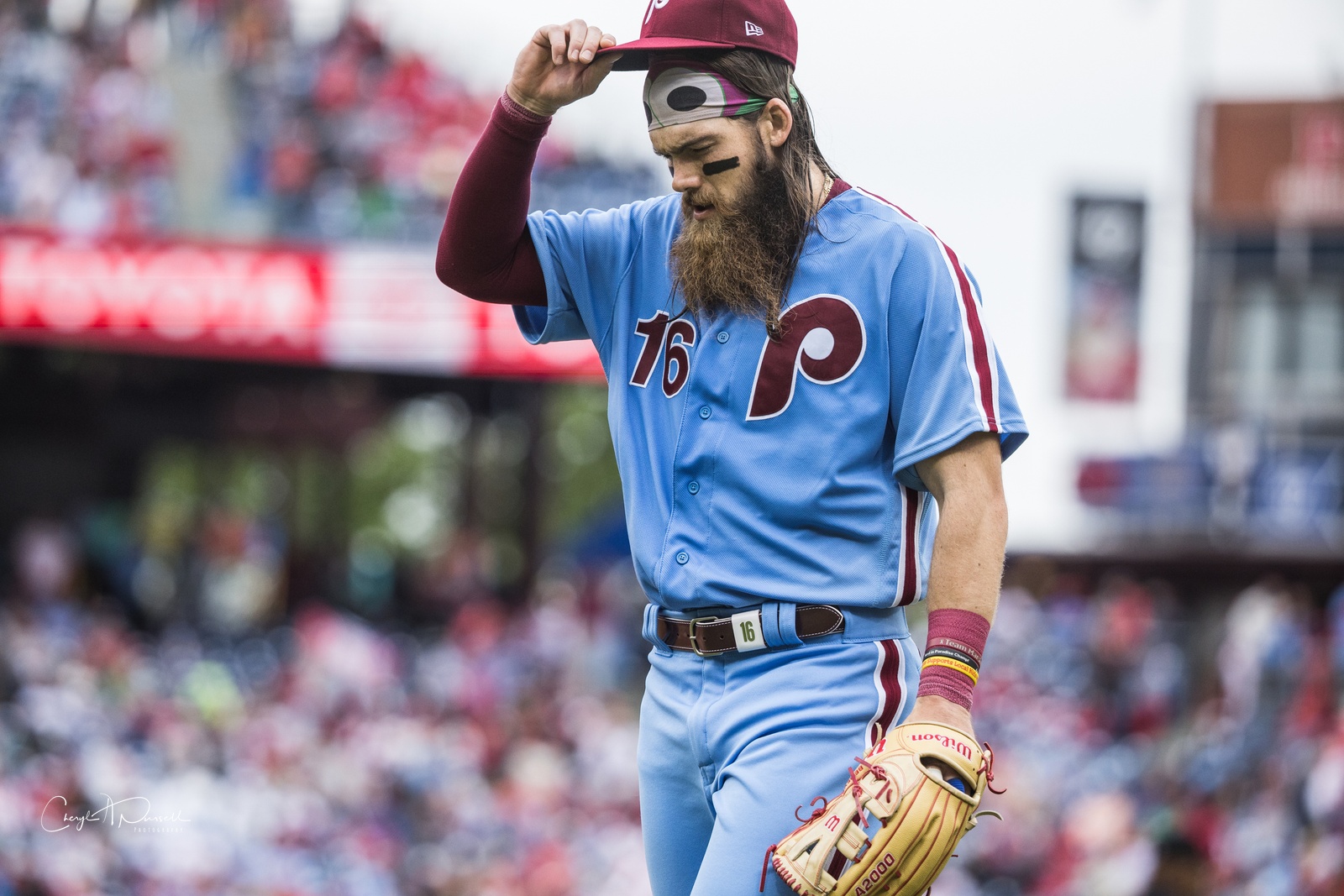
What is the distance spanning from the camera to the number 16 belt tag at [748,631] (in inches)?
89.7

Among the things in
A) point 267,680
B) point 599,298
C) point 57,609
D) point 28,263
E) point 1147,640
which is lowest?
point 1147,640

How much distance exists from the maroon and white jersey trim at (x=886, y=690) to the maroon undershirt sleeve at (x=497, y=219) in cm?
86

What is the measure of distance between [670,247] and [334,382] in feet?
43.8

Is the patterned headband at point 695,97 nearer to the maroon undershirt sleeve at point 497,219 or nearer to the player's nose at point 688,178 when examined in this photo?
the player's nose at point 688,178

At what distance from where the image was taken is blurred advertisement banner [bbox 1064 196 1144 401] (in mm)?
20953

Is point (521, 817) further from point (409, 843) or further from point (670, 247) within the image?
point (670, 247)

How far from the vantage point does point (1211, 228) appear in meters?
23.4

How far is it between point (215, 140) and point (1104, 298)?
518 inches

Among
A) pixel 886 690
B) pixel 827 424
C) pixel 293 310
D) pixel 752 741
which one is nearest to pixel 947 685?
pixel 886 690

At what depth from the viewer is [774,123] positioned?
2414mm

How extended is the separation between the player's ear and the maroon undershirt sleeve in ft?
1.18

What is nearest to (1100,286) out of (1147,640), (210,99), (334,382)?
(1147,640)

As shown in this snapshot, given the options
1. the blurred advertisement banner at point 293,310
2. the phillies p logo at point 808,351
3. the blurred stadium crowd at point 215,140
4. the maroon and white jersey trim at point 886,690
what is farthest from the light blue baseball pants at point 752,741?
the blurred stadium crowd at point 215,140

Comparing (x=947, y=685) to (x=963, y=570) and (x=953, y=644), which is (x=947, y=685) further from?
(x=963, y=570)
